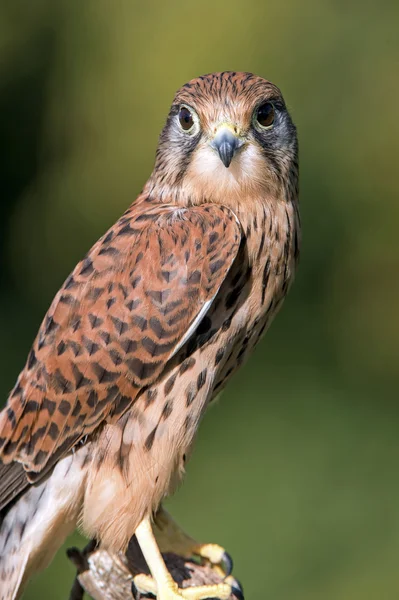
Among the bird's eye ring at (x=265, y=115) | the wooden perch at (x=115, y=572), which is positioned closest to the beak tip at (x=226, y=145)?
the bird's eye ring at (x=265, y=115)

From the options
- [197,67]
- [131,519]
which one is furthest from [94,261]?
[197,67]

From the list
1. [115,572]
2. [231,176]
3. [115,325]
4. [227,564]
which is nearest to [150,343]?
[115,325]

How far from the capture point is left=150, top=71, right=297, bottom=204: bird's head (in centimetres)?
298

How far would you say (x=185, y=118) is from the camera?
3.10 m

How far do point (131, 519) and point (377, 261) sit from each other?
10.1 ft

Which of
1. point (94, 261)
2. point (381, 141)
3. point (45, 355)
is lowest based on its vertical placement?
point (45, 355)

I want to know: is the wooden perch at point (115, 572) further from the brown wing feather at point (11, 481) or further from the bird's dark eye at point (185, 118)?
the bird's dark eye at point (185, 118)

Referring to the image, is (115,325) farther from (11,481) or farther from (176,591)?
(176,591)

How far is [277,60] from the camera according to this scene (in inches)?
224

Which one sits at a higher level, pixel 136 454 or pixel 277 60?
pixel 277 60

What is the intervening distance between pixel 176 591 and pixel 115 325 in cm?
76

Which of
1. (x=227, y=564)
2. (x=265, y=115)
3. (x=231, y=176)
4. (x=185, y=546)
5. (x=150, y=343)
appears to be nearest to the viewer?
(x=150, y=343)

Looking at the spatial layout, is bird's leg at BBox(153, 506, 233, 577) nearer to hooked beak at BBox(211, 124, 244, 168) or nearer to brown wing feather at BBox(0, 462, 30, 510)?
brown wing feather at BBox(0, 462, 30, 510)

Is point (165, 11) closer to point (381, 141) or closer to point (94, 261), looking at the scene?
point (381, 141)
